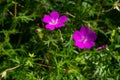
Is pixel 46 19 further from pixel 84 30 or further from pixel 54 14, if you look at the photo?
pixel 84 30

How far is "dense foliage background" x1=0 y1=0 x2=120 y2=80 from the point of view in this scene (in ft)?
10.3

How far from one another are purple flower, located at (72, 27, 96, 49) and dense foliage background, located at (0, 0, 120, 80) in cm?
5

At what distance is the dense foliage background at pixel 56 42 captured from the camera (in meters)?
3.15

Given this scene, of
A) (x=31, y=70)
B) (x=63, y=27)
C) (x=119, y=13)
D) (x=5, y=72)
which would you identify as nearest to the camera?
(x=5, y=72)

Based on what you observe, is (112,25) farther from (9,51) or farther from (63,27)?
(9,51)

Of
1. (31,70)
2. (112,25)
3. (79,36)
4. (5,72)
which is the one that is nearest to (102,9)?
(112,25)

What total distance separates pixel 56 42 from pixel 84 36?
0.73 ft

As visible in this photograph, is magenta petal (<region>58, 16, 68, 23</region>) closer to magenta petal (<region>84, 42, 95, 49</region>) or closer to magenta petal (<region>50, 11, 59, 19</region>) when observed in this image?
magenta petal (<region>50, 11, 59, 19</region>)

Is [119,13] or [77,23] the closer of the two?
[77,23]

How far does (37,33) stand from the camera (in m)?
3.36

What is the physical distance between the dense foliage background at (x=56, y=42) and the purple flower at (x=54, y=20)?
7cm

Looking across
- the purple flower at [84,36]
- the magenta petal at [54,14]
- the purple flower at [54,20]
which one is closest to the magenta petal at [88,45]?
the purple flower at [84,36]

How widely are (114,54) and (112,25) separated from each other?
0.51m

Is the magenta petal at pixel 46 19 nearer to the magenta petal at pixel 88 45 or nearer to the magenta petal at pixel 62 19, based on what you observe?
the magenta petal at pixel 62 19
